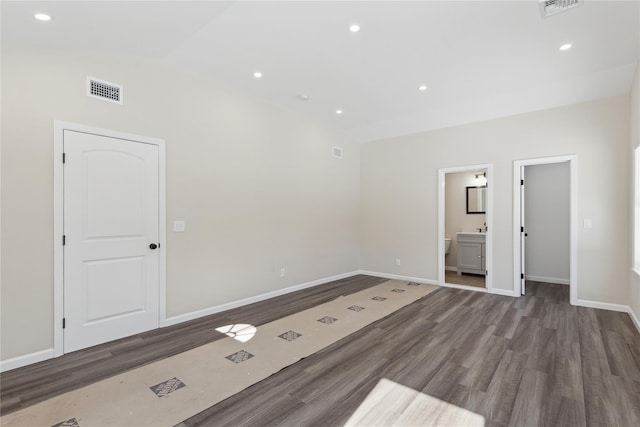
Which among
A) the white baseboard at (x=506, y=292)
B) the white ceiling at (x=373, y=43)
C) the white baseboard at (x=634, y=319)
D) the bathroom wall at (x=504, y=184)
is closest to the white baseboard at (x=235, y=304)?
the bathroom wall at (x=504, y=184)

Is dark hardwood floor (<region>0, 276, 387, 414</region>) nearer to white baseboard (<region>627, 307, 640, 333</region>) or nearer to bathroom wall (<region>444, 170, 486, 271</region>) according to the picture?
white baseboard (<region>627, 307, 640, 333</region>)

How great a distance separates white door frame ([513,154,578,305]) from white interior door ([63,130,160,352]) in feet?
17.2

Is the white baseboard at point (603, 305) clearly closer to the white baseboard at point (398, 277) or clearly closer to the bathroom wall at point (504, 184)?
the bathroom wall at point (504, 184)

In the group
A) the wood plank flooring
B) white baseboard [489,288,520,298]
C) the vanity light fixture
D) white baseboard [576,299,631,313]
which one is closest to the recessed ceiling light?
the wood plank flooring

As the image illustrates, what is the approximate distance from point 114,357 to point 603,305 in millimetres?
6058

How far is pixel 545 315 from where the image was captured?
4.05m

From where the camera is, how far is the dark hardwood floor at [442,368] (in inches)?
82.0

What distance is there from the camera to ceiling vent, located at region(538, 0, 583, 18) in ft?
8.50

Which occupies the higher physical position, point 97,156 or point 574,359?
point 97,156

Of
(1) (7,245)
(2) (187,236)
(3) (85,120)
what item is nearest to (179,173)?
(2) (187,236)

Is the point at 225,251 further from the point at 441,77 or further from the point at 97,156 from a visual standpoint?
the point at 441,77

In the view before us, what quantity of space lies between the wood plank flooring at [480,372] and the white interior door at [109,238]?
6.17 feet

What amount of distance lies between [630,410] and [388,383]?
5.26 feet

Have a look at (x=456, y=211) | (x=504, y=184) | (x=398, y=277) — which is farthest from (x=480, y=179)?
(x=398, y=277)
